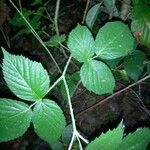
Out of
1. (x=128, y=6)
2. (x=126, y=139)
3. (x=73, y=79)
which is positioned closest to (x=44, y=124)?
(x=126, y=139)

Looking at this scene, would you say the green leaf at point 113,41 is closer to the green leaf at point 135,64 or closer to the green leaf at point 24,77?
the green leaf at point 24,77

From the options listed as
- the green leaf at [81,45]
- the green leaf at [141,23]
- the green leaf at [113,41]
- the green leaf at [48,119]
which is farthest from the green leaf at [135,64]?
the green leaf at [48,119]

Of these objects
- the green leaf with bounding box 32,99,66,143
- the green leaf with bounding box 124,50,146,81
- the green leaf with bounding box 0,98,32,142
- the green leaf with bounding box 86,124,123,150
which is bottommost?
the green leaf with bounding box 124,50,146,81

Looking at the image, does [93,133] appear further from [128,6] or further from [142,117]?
[128,6]

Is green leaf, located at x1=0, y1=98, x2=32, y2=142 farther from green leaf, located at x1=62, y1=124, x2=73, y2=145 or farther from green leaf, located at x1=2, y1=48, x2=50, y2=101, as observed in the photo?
green leaf, located at x1=62, y1=124, x2=73, y2=145

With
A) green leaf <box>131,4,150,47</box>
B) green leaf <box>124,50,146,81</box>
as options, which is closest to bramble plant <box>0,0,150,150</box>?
green leaf <box>131,4,150,47</box>

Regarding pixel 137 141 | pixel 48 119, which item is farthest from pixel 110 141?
pixel 48 119
